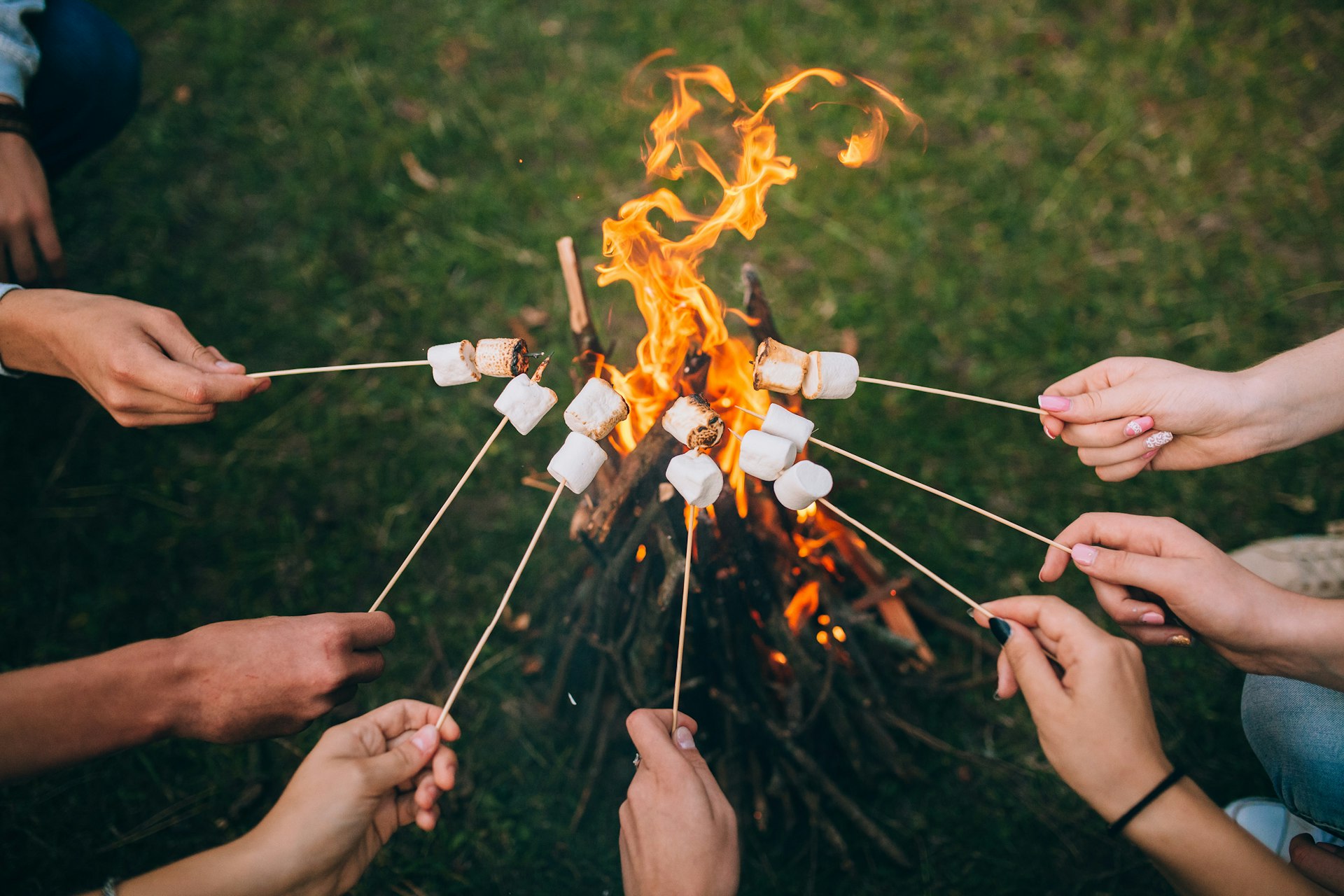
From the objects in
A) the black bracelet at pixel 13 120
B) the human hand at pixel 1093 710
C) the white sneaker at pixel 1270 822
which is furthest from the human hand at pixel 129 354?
the white sneaker at pixel 1270 822

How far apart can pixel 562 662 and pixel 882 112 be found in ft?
12.4

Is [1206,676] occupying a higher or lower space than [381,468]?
higher

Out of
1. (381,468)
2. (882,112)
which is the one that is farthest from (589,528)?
(882,112)

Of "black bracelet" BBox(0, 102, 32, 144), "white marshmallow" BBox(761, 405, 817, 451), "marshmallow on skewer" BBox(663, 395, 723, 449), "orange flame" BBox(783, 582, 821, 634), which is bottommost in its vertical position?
"black bracelet" BBox(0, 102, 32, 144)

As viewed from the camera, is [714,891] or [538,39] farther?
[538,39]

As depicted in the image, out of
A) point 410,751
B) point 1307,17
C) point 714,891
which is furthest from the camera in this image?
point 1307,17

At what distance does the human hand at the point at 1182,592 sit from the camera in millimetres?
1905

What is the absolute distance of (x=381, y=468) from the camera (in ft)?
12.7

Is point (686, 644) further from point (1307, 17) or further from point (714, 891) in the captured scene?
point (1307, 17)

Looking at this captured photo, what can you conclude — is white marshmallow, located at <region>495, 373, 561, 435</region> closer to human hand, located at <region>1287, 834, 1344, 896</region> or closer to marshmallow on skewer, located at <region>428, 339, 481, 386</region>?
marshmallow on skewer, located at <region>428, 339, 481, 386</region>

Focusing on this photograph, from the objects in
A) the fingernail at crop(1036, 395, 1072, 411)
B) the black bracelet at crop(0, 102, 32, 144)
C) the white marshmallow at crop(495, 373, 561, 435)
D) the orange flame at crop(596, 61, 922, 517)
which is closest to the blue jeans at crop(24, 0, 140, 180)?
the black bracelet at crop(0, 102, 32, 144)

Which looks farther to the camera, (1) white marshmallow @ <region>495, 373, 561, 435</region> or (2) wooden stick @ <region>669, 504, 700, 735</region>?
(1) white marshmallow @ <region>495, 373, 561, 435</region>

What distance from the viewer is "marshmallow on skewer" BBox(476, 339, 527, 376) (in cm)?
230

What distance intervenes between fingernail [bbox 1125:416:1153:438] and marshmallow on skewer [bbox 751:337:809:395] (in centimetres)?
101
